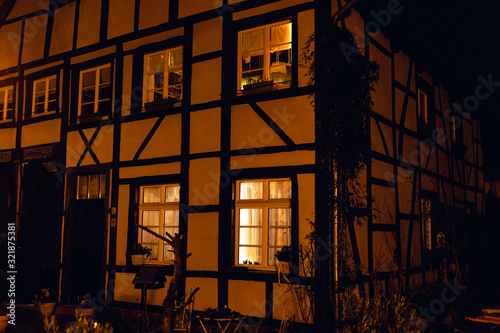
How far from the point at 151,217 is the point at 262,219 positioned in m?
2.46

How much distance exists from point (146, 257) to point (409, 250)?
477 centimetres

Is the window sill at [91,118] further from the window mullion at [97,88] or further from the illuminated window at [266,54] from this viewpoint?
the illuminated window at [266,54]

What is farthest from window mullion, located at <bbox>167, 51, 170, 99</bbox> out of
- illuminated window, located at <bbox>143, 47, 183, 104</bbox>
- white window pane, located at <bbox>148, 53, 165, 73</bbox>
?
white window pane, located at <bbox>148, 53, 165, 73</bbox>

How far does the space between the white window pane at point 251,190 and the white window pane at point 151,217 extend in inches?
76.7

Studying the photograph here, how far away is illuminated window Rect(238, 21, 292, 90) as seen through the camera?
25.5 ft

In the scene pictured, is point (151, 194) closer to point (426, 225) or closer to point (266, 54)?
point (266, 54)

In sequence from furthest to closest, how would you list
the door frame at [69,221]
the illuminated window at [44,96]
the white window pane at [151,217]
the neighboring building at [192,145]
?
the illuminated window at [44,96] → the door frame at [69,221] → the white window pane at [151,217] → the neighboring building at [192,145]

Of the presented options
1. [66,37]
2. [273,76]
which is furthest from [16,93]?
[273,76]

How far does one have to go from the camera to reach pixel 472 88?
13438 millimetres

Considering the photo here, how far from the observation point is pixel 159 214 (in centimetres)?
901

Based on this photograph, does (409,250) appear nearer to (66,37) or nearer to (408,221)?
(408,221)

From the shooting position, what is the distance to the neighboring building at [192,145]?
24.8 ft

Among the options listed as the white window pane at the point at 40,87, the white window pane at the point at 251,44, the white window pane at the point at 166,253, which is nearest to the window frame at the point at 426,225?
the white window pane at the point at 251,44

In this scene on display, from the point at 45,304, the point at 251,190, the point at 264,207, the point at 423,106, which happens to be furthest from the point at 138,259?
the point at 423,106
